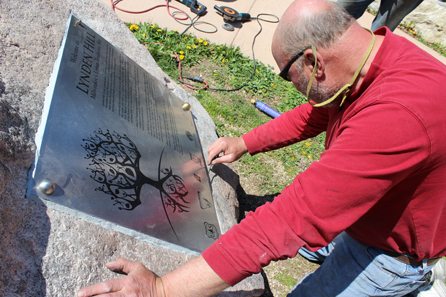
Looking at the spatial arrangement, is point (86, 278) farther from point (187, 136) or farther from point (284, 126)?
point (284, 126)

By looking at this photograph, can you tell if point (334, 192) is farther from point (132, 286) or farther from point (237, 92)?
point (237, 92)

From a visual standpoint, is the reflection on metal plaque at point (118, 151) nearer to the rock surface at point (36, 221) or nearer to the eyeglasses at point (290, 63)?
the rock surface at point (36, 221)

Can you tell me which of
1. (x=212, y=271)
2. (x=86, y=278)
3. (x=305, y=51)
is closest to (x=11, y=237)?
(x=86, y=278)

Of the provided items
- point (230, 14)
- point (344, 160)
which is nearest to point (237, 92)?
point (230, 14)

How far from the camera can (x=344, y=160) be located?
1397 mm

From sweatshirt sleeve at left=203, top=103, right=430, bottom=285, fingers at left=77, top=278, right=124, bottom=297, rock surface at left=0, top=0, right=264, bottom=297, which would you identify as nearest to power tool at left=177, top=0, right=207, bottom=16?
rock surface at left=0, top=0, right=264, bottom=297

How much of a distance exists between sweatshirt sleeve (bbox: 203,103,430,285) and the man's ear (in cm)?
22

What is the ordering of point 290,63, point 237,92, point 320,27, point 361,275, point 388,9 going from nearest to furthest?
1. point 320,27
2. point 290,63
3. point 361,275
4. point 237,92
5. point 388,9

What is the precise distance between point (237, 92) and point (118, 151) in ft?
Result: 8.54

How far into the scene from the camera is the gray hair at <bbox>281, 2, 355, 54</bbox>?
1.48 m

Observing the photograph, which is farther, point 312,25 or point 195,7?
point 195,7

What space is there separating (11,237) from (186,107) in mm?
1457

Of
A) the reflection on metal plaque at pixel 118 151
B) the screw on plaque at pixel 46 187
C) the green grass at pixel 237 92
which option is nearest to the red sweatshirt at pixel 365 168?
the reflection on metal plaque at pixel 118 151

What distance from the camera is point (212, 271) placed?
4.79ft
